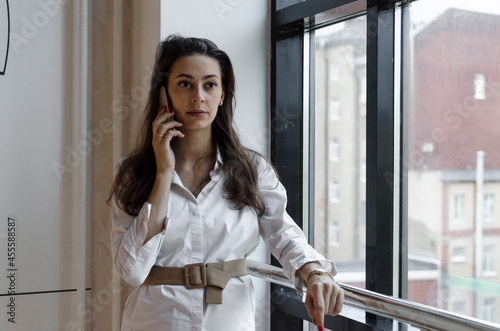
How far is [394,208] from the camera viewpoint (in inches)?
76.8

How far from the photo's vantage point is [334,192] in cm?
229

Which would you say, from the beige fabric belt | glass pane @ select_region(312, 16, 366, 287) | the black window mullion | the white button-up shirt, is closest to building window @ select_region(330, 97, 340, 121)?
glass pane @ select_region(312, 16, 366, 287)

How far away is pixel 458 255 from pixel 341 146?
2.04 ft

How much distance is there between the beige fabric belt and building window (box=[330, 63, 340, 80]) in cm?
94

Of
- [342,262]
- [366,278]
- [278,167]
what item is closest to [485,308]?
[366,278]

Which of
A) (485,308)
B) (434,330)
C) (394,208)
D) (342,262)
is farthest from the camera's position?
(342,262)

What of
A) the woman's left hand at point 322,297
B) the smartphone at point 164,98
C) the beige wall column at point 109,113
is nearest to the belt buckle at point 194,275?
the woman's left hand at point 322,297

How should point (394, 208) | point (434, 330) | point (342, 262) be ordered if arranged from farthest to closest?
point (342, 262) → point (394, 208) → point (434, 330)

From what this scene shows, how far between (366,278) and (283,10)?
106 cm

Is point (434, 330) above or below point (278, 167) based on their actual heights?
below

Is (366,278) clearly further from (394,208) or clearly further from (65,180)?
(65,180)

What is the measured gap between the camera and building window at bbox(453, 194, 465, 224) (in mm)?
1768

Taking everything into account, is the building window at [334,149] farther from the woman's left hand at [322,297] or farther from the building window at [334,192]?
the woman's left hand at [322,297]

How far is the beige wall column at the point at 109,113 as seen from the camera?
2.50 m
